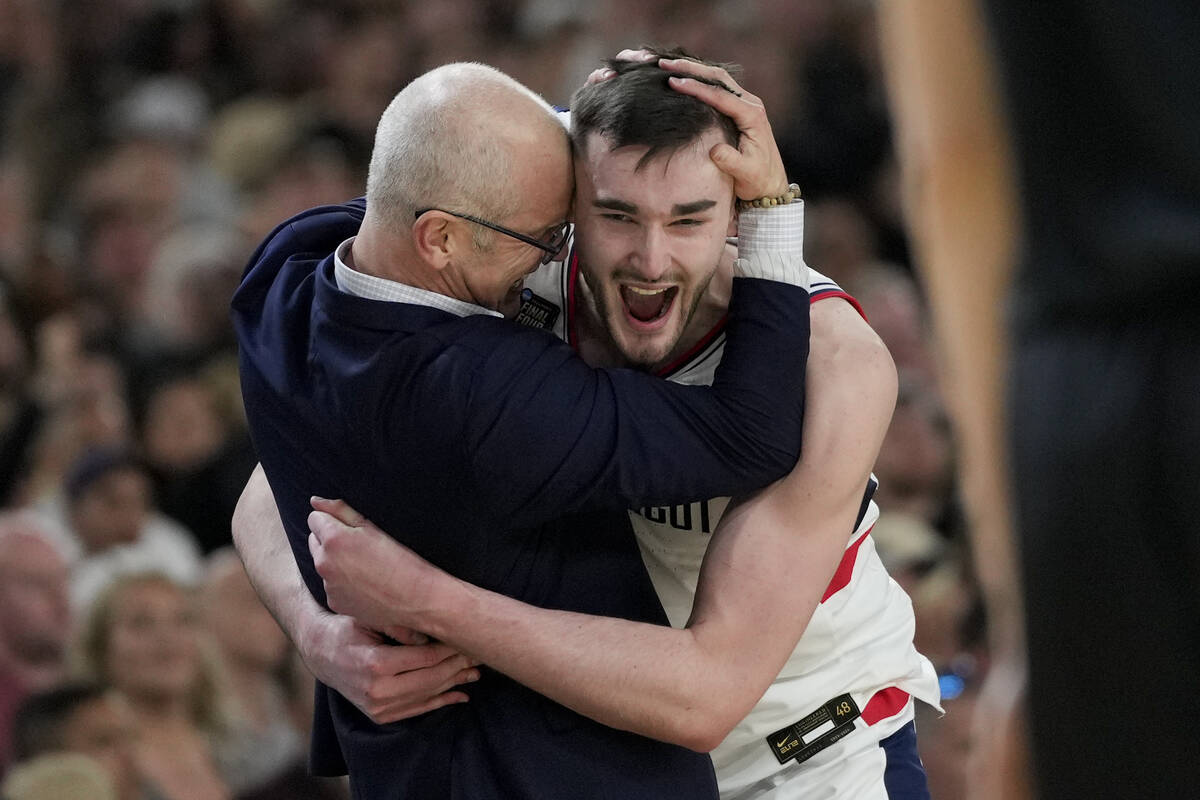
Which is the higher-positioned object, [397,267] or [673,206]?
[673,206]

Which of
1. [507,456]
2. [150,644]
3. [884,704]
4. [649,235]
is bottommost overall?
[150,644]

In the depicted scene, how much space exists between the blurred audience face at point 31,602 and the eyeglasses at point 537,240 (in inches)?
131

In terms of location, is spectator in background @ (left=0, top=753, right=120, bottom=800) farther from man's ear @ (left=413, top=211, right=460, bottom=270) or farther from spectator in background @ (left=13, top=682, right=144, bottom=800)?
man's ear @ (left=413, top=211, right=460, bottom=270)

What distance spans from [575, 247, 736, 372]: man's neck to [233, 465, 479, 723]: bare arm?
28.5 inches

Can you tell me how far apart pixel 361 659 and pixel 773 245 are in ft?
3.65

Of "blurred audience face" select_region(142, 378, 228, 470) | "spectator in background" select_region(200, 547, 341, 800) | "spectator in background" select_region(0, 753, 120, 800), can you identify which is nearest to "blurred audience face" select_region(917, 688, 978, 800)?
"spectator in background" select_region(200, 547, 341, 800)

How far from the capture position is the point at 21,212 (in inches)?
291

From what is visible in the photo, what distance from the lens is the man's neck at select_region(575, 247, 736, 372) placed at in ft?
10.4

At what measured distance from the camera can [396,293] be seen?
2814 mm

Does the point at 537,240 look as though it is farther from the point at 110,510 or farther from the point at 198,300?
the point at 198,300

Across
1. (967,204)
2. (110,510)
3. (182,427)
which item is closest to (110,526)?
(110,510)

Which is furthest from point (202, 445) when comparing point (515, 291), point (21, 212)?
point (515, 291)

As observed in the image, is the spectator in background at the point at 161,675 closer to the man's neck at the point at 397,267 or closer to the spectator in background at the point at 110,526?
the spectator in background at the point at 110,526

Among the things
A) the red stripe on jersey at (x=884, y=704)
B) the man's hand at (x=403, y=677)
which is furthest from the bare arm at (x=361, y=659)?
the red stripe on jersey at (x=884, y=704)
